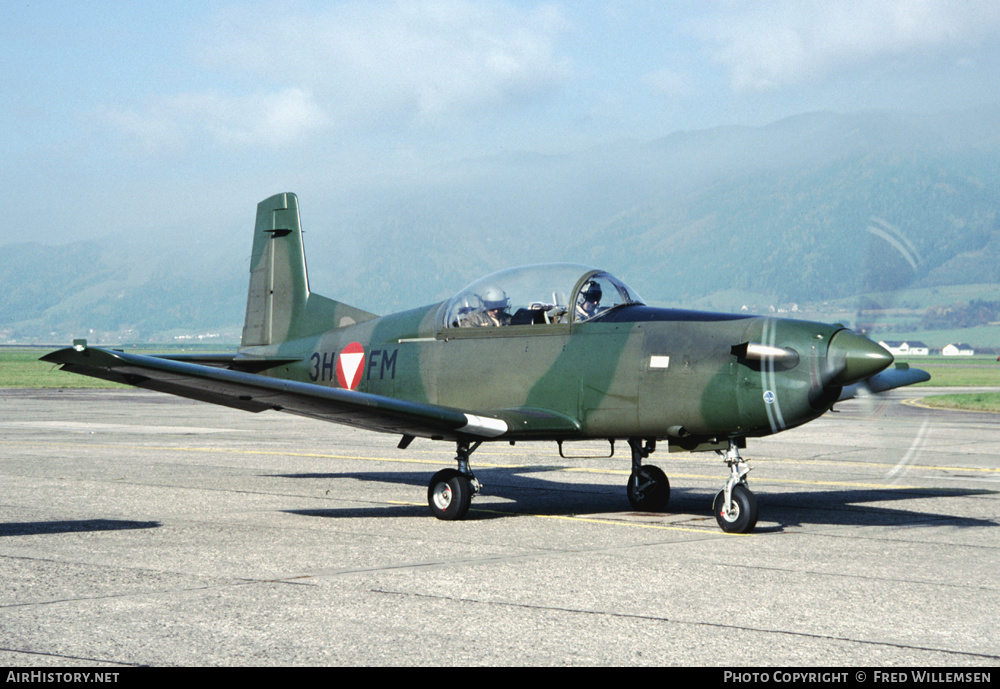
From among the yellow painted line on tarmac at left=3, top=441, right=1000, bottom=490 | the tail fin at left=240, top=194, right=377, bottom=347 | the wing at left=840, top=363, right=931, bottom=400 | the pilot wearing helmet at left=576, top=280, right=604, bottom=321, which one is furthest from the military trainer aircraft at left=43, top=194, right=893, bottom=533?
the yellow painted line on tarmac at left=3, top=441, right=1000, bottom=490

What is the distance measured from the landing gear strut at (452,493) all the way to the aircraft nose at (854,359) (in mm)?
3630

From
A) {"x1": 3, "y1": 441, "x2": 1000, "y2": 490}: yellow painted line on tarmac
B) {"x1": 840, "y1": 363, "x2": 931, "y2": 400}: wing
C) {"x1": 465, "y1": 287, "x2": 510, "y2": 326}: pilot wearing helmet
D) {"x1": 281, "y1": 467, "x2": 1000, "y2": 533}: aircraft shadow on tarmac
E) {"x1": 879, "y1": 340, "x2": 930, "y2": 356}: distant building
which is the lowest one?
{"x1": 281, "y1": 467, "x2": 1000, "y2": 533}: aircraft shadow on tarmac

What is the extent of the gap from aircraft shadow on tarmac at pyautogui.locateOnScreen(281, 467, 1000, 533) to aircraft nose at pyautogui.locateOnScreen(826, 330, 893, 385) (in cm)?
179

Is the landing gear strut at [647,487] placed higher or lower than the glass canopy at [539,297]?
lower

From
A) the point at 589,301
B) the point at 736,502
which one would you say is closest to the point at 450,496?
the point at 589,301

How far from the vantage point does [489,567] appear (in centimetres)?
777

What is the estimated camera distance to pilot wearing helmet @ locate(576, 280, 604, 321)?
34.3 feet

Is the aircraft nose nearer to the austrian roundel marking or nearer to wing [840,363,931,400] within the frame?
wing [840,363,931,400]

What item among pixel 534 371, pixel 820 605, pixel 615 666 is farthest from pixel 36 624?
pixel 534 371

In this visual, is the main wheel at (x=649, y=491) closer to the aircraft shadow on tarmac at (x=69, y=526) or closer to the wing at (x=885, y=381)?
the wing at (x=885, y=381)

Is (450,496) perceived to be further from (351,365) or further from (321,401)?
(351,365)

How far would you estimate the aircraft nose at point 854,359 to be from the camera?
866cm

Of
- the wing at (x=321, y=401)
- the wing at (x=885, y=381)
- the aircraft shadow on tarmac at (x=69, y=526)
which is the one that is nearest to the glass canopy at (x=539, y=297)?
the wing at (x=321, y=401)

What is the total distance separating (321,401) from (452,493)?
164 centimetres
